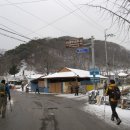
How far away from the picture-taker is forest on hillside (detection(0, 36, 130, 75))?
13525 cm

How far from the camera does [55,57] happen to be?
500ft

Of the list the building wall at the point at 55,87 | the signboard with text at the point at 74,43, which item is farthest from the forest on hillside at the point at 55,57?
the signboard with text at the point at 74,43

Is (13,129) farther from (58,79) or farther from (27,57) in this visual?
(27,57)

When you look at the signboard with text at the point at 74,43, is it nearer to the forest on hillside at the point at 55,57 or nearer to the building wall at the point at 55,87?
the building wall at the point at 55,87

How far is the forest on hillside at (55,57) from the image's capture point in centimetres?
13525

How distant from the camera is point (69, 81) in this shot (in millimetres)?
59250

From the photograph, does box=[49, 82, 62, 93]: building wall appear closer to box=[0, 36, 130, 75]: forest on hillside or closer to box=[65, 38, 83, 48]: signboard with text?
box=[65, 38, 83, 48]: signboard with text

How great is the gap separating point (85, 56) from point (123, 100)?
5044 inches

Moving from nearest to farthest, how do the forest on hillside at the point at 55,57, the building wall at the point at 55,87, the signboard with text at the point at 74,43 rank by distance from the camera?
1. the signboard with text at the point at 74,43
2. the building wall at the point at 55,87
3. the forest on hillside at the point at 55,57

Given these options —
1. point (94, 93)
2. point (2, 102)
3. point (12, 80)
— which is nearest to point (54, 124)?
point (2, 102)

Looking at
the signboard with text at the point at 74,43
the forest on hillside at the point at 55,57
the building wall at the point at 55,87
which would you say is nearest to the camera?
the signboard with text at the point at 74,43

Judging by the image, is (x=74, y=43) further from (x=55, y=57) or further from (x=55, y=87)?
(x=55, y=57)

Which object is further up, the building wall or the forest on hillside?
the forest on hillside

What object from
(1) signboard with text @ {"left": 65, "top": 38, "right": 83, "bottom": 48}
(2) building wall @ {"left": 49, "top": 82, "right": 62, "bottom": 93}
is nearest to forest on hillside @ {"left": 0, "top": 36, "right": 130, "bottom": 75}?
(2) building wall @ {"left": 49, "top": 82, "right": 62, "bottom": 93}
